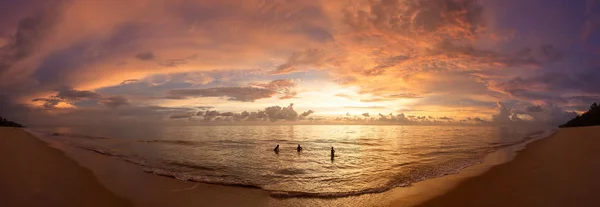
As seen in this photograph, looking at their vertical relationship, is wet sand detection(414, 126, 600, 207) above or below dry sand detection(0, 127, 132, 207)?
above

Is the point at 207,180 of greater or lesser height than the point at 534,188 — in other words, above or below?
below

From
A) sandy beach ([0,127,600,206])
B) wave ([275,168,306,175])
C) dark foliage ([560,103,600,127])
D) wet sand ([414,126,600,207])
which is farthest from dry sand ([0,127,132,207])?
dark foliage ([560,103,600,127])

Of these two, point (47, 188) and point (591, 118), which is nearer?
point (47, 188)

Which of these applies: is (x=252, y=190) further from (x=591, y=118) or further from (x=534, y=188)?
(x=591, y=118)

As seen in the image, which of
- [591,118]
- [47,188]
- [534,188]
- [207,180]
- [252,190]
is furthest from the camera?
[591,118]

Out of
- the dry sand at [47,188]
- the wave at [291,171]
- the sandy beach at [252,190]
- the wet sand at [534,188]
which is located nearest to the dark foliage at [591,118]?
the wet sand at [534,188]

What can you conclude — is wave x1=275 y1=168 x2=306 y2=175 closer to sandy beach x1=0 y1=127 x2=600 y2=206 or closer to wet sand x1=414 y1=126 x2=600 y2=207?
sandy beach x1=0 y1=127 x2=600 y2=206

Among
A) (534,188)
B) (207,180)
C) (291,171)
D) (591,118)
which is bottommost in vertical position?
(291,171)

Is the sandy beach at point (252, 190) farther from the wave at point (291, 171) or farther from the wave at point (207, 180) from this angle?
the wave at point (291, 171)

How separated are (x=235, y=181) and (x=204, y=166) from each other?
8347 millimetres

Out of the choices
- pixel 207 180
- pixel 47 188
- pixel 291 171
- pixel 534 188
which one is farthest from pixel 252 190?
pixel 534 188

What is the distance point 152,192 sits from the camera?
14969mm

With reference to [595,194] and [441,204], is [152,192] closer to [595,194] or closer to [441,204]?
[441,204]

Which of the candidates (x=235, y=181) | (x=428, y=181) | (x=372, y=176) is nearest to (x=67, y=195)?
(x=235, y=181)
